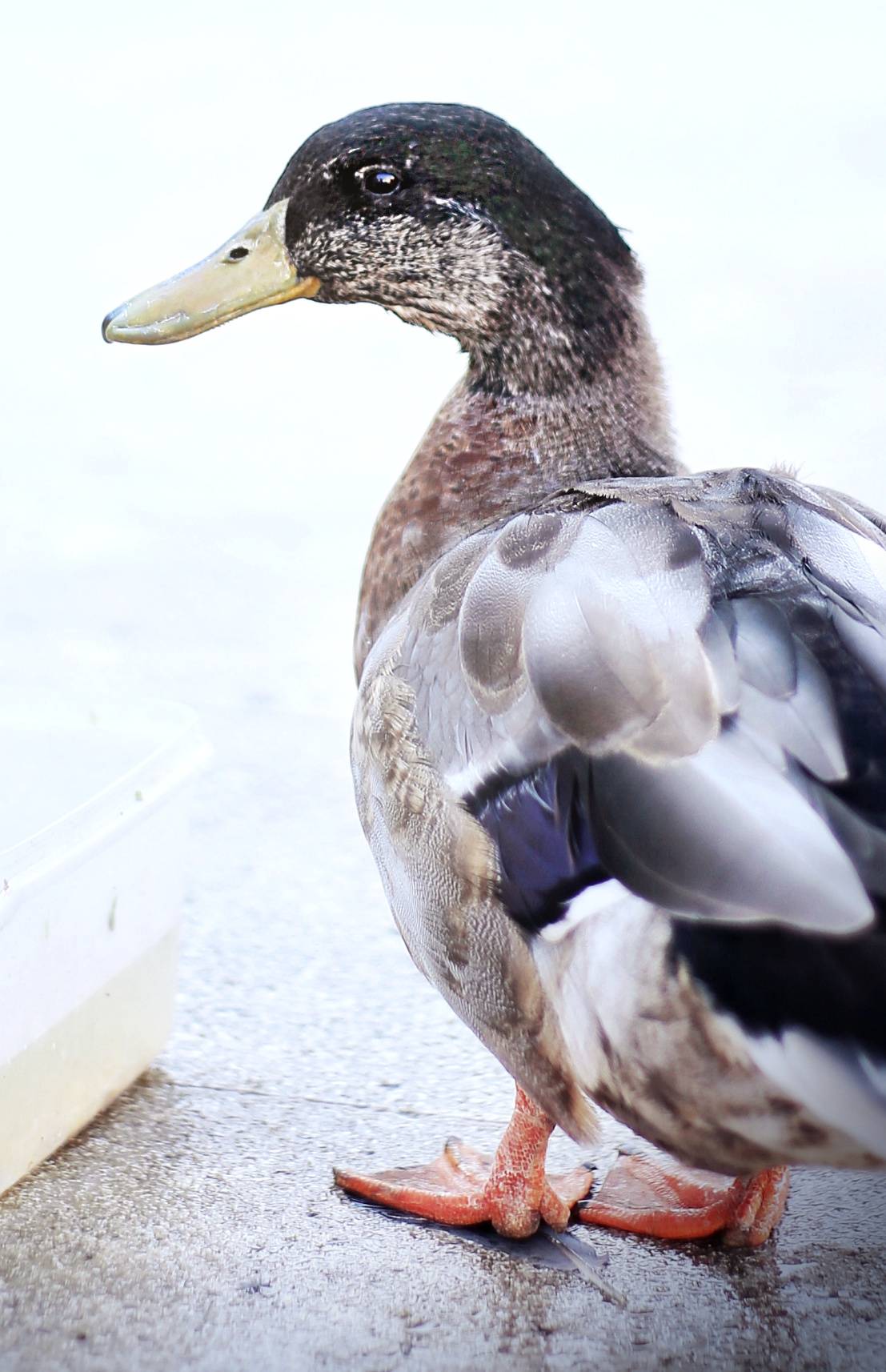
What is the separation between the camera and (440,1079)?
1.69 meters

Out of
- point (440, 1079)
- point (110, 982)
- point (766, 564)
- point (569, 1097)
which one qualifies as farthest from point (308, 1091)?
point (766, 564)

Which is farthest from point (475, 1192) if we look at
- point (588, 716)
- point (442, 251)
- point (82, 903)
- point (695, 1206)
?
point (442, 251)

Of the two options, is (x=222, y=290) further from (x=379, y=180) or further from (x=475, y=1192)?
(x=475, y=1192)

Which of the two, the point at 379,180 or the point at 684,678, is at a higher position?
the point at 379,180

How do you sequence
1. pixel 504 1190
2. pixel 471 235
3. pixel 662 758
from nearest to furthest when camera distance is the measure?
1. pixel 662 758
2. pixel 504 1190
3. pixel 471 235

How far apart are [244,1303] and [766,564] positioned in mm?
703

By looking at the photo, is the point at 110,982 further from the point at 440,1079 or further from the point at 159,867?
the point at 440,1079

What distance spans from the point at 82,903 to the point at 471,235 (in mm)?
723

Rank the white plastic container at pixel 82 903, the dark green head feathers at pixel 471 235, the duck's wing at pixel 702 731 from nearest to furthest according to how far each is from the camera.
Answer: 1. the duck's wing at pixel 702 731
2. the white plastic container at pixel 82 903
3. the dark green head feathers at pixel 471 235

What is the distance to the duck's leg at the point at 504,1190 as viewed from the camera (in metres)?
1.37

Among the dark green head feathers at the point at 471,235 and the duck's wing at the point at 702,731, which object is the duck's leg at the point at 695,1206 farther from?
the dark green head feathers at the point at 471,235

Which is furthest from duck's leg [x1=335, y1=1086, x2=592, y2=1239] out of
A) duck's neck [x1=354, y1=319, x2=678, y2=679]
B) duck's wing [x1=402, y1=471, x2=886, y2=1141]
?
duck's neck [x1=354, y1=319, x2=678, y2=679]

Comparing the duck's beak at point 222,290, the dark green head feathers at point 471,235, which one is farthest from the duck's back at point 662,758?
the duck's beak at point 222,290

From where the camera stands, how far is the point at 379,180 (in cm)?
150
